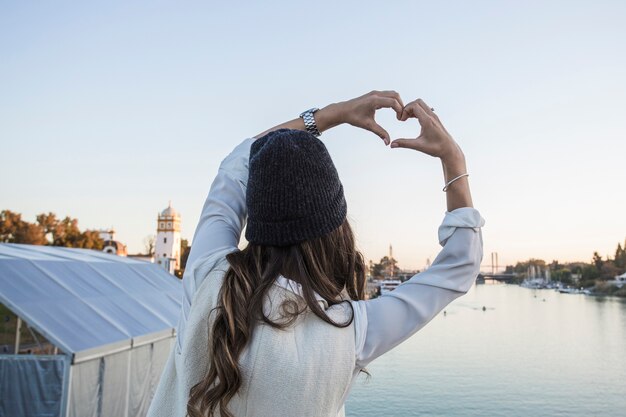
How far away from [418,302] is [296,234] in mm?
220

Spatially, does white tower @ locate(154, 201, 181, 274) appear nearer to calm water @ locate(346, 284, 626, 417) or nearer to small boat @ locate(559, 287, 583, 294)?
calm water @ locate(346, 284, 626, 417)

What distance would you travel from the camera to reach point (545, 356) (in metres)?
24.0

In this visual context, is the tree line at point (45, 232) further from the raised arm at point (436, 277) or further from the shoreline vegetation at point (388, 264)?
the raised arm at point (436, 277)

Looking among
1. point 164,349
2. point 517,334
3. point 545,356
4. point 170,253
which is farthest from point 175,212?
point 164,349

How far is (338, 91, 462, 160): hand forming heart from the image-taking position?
969 mm

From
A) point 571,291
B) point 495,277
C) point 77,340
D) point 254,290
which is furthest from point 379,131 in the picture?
point 495,277

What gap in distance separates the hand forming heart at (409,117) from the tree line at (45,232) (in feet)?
117

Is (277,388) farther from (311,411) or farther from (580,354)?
(580,354)

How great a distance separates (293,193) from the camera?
0.93m

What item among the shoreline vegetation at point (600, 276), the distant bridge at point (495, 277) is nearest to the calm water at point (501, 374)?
the shoreline vegetation at point (600, 276)

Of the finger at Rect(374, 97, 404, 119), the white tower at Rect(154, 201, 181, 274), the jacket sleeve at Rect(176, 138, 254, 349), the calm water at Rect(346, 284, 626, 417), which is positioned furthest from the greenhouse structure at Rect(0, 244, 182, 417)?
the white tower at Rect(154, 201, 181, 274)

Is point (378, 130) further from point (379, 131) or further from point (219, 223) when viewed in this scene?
point (219, 223)

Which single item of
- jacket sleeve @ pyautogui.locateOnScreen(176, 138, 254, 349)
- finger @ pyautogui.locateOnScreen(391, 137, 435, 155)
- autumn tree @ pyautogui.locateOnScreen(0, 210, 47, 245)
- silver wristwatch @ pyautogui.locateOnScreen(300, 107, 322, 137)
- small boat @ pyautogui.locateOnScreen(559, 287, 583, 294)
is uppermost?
autumn tree @ pyautogui.locateOnScreen(0, 210, 47, 245)

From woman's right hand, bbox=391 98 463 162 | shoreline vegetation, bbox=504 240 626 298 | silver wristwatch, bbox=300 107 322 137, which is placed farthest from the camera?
shoreline vegetation, bbox=504 240 626 298
